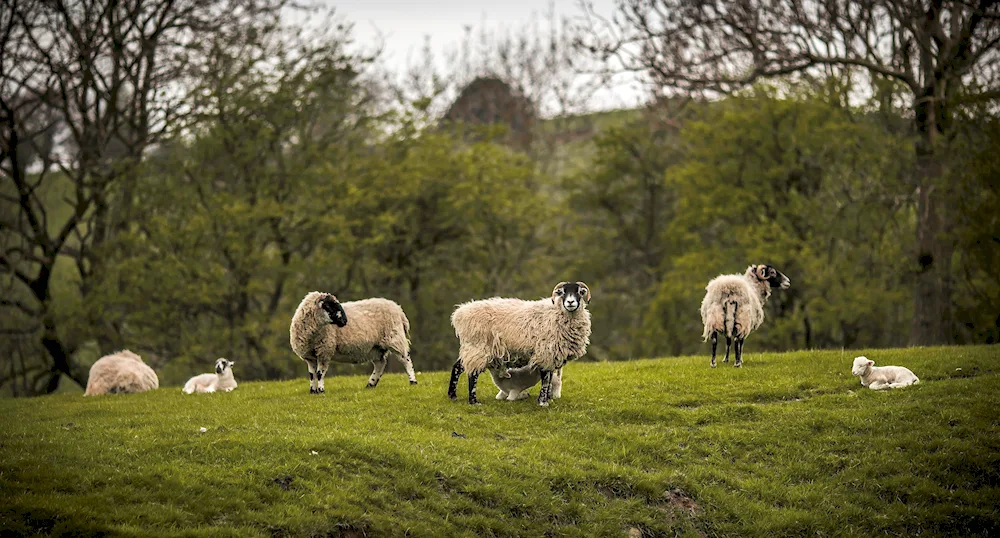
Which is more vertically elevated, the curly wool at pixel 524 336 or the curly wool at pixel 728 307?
the curly wool at pixel 728 307

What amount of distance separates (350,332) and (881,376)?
10.2 m

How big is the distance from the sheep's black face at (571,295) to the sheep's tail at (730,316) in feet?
12.8

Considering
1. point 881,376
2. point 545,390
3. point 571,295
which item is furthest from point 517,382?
point 881,376

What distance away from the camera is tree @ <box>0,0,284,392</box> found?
104ft

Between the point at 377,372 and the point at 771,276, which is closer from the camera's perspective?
the point at 377,372

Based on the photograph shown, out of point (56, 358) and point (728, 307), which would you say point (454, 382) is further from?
point (56, 358)

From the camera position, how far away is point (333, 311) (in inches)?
661

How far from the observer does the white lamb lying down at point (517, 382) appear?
15938 millimetres

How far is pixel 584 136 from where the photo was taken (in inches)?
2438

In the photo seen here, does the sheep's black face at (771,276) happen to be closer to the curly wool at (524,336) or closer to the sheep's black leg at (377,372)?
the curly wool at (524,336)

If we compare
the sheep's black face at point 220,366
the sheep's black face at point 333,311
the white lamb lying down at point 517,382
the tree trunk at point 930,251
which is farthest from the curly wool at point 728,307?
the tree trunk at point 930,251

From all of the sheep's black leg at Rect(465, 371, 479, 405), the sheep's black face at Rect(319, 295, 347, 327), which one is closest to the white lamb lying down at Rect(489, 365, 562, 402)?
the sheep's black leg at Rect(465, 371, 479, 405)

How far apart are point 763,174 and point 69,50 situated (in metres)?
29.2

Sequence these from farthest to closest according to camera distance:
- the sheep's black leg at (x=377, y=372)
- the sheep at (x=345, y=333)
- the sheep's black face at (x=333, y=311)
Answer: the sheep's black leg at (x=377, y=372), the sheep at (x=345, y=333), the sheep's black face at (x=333, y=311)
